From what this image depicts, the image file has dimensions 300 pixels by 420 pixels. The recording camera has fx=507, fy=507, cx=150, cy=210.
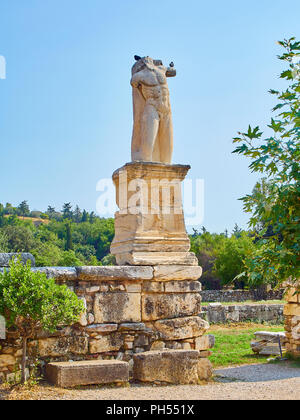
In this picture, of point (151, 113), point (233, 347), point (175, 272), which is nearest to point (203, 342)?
point (175, 272)

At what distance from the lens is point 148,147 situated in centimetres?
760

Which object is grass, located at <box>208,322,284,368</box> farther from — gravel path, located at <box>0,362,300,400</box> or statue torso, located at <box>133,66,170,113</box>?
statue torso, located at <box>133,66,170,113</box>

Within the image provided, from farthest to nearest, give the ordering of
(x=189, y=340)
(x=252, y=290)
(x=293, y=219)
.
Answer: (x=252, y=290) → (x=189, y=340) → (x=293, y=219)

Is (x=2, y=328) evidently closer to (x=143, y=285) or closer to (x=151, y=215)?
(x=143, y=285)

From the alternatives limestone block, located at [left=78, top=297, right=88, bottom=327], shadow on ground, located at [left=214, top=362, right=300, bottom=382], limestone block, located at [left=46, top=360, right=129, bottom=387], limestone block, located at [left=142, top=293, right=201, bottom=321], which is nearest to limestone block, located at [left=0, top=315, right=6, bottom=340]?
limestone block, located at [left=46, top=360, right=129, bottom=387]

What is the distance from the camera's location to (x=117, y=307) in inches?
267

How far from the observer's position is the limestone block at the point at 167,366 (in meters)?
6.42

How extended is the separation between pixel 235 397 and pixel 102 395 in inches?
58.6

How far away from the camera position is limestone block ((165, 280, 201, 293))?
23.5 ft

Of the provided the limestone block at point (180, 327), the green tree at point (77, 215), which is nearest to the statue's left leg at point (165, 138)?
the limestone block at point (180, 327)

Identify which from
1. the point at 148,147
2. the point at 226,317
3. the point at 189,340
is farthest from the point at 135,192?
the point at 226,317

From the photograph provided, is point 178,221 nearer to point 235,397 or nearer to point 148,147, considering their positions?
point 148,147

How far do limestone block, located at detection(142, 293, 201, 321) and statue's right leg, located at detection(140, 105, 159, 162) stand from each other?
203cm

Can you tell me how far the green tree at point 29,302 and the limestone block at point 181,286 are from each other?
5.66 ft
